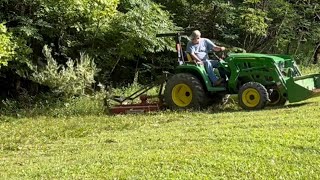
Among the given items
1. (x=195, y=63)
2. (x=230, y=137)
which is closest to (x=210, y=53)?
(x=195, y=63)

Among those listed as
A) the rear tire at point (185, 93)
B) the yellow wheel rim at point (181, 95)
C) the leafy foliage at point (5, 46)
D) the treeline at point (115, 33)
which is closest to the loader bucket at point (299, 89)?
the rear tire at point (185, 93)

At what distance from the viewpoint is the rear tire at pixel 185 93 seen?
9984 mm

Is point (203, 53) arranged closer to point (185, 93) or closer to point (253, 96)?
point (185, 93)

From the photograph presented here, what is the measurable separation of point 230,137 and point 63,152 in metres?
2.13

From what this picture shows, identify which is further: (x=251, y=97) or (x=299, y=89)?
(x=251, y=97)

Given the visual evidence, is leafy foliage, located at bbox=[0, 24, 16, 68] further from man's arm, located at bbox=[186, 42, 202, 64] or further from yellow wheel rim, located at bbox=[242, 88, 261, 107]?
yellow wheel rim, located at bbox=[242, 88, 261, 107]

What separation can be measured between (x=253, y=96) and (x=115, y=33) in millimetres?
4938

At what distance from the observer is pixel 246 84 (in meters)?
9.48

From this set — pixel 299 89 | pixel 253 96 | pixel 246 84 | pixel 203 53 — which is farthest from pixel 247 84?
pixel 203 53

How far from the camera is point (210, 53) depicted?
1062 centimetres

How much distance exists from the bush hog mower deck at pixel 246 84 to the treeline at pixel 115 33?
2.53m

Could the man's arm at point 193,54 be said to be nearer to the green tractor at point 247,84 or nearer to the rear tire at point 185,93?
the green tractor at point 247,84

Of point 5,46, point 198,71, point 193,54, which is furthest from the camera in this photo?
point 5,46

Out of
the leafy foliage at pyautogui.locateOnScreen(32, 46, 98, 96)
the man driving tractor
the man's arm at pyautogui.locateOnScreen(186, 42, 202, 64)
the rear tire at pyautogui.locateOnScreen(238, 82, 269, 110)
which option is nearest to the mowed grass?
the rear tire at pyautogui.locateOnScreen(238, 82, 269, 110)
